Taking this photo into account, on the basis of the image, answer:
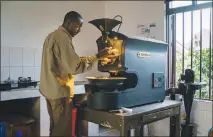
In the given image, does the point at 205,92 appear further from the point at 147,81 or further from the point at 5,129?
the point at 5,129

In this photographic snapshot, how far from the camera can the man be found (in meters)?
1.89

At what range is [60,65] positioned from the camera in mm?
1963

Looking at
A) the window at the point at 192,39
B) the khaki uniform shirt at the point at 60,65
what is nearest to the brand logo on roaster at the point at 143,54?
the khaki uniform shirt at the point at 60,65

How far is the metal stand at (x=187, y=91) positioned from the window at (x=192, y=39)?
434 millimetres

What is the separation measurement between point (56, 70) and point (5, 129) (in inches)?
50.1

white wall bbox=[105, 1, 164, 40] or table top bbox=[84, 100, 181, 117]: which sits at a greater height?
white wall bbox=[105, 1, 164, 40]

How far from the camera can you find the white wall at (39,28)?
3129 millimetres

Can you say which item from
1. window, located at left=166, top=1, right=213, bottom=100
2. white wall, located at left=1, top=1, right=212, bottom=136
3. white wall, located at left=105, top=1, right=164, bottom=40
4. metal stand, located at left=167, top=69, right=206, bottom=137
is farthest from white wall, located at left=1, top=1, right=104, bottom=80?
metal stand, located at left=167, top=69, right=206, bottom=137

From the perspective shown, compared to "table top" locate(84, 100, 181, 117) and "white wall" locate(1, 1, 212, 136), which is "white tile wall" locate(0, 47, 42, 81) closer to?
"white wall" locate(1, 1, 212, 136)

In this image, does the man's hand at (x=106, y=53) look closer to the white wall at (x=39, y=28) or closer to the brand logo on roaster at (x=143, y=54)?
the brand logo on roaster at (x=143, y=54)

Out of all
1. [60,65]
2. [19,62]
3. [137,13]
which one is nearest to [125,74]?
[60,65]

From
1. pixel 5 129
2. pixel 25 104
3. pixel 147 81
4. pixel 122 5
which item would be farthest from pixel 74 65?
pixel 122 5

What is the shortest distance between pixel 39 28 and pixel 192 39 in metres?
2.18

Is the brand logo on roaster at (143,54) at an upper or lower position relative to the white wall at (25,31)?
lower
